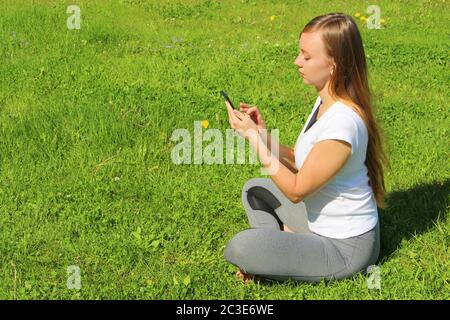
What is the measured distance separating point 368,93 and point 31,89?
4088 mm

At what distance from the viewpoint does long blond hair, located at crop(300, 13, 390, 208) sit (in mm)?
3264

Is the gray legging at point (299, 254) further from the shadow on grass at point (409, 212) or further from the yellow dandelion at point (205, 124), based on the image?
the yellow dandelion at point (205, 124)

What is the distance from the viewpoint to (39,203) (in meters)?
4.49

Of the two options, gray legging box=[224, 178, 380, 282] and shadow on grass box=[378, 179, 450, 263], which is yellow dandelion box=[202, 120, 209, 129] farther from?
gray legging box=[224, 178, 380, 282]

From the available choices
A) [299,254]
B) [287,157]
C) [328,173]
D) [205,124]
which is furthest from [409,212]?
[205,124]

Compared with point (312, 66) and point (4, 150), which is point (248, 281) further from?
point (4, 150)

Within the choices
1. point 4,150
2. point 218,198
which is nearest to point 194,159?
point 218,198

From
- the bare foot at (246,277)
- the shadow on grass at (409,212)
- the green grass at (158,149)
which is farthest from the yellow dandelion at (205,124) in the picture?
the bare foot at (246,277)

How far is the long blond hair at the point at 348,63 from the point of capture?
3264 mm

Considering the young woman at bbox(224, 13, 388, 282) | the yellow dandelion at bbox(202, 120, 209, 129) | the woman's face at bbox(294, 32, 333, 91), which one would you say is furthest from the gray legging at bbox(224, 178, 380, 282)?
the yellow dandelion at bbox(202, 120, 209, 129)

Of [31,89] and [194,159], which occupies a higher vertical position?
[31,89]

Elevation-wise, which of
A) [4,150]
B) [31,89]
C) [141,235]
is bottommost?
[141,235]
